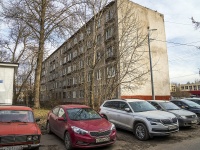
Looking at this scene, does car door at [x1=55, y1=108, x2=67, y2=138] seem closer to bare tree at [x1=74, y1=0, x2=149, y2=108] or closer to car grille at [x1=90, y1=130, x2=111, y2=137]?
car grille at [x1=90, y1=130, x2=111, y2=137]

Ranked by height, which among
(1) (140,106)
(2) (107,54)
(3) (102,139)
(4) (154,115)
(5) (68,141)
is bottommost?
(5) (68,141)

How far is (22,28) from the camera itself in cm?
2169

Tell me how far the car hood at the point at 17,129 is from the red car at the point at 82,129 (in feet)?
3.80

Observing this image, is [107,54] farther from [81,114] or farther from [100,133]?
[100,133]

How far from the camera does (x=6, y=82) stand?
13.0 metres

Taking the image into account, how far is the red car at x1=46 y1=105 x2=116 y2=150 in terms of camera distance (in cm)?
675

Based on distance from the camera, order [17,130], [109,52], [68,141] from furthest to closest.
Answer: [109,52] → [68,141] → [17,130]

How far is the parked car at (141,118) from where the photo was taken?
8.16m

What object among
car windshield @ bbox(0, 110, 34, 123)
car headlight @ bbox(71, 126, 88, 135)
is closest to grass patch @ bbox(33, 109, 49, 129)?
car windshield @ bbox(0, 110, 34, 123)

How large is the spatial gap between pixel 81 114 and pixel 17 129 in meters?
2.56

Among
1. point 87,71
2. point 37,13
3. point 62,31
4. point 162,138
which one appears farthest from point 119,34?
point 162,138

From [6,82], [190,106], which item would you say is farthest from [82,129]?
[190,106]

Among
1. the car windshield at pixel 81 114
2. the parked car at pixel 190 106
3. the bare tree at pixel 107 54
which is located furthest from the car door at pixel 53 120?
the parked car at pixel 190 106

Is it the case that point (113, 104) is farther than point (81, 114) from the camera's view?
Yes
